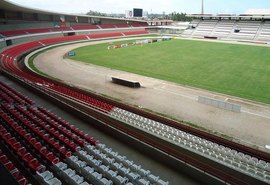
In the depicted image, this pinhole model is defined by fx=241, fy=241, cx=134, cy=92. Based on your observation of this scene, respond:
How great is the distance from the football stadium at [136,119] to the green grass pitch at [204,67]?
0.13m

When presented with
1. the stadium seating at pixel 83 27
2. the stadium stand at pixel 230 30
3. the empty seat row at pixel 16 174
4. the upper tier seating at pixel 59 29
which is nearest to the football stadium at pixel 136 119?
the empty seat row at pixel 16 174

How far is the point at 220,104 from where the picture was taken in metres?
20.9

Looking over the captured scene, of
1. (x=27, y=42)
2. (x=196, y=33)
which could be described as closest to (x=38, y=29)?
(x=27, y=42)

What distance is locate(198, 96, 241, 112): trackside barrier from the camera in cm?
2012

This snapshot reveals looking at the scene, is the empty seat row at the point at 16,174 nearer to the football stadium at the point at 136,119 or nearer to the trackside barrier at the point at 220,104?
the football stadium at the point at 136,119

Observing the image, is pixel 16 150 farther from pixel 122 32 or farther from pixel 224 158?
pixel 122 32

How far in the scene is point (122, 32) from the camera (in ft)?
270

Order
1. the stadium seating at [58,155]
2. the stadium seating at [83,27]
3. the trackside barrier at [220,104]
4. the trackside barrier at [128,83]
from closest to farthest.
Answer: the stadium seating at [58,155], the trackside barrier at [220,104], the trackside barrier at [128,83], the stadium seating at [83,27]

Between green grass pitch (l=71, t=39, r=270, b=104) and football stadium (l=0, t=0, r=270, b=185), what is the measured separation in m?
0.13

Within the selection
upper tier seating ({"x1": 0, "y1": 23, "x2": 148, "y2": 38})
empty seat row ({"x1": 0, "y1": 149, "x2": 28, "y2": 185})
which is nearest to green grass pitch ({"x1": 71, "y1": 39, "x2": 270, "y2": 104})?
upper tier seating ({"x1": 0, "y1": 23, "x2": 148, "y2": 38})

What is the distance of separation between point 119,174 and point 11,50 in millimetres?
42325

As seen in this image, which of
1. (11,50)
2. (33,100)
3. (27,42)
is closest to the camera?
(33,100)

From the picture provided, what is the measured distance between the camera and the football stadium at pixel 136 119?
9820 mm

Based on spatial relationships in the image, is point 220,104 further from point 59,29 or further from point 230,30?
point 230,30
